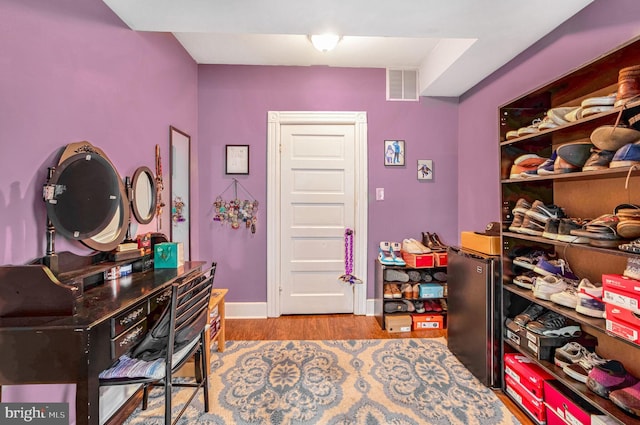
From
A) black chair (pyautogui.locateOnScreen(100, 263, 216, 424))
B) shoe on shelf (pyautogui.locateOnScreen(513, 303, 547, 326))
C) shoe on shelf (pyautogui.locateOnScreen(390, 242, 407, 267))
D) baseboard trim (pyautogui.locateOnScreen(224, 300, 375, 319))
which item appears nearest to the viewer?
black chair (pyautogui.locateOnScreen(100, 263, 216, 424))

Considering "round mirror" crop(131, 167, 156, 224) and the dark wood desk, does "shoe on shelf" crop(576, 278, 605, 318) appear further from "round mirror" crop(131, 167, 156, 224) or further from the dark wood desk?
"round mirror" crop(131, 167, 156, 224)

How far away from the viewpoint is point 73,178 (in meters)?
1.37

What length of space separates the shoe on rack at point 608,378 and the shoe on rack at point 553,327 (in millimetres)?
233

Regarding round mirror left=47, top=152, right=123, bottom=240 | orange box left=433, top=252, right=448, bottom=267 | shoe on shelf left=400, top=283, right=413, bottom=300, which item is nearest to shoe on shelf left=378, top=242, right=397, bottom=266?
shoe on shelf left=400, top=283, right=413, bottom=300

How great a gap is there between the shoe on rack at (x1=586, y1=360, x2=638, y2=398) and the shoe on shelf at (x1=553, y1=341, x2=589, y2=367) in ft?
0.40

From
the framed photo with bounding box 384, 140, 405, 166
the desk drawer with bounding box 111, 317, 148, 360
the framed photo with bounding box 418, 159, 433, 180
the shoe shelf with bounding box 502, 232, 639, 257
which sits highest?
the framed photo with bounding box 384, 140, 405, 166

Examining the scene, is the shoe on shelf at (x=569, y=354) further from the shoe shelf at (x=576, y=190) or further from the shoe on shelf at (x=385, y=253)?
the shoe on shelf at (x=385, y=253)

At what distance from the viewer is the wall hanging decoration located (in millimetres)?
2969

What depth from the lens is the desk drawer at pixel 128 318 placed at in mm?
1116

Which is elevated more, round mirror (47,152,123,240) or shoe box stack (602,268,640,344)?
round mirror (47,152,123,240)

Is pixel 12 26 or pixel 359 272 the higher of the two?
pixel 12 26

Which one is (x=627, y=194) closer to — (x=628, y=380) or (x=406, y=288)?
(x=628, y=380)

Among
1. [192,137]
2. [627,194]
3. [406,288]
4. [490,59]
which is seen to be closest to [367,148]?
[490,59]

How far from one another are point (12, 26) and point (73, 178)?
0.63m
